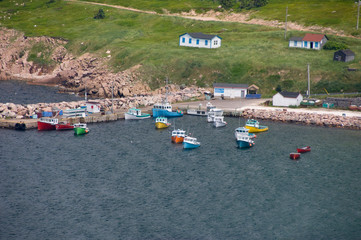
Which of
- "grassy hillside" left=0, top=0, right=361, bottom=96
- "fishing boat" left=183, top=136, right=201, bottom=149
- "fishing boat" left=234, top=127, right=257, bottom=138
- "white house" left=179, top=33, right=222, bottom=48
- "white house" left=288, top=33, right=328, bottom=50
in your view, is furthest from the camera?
"white house" left=179, top=33, right=222, bottom=48

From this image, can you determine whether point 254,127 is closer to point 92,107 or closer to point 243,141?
point 243,141

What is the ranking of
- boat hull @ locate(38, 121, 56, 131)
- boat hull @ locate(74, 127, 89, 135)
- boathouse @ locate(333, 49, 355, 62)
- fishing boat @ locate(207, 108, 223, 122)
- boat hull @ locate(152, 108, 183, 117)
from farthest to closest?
boathouse @ locate(333, 49, 355, 62) < boat hull @ locate(152, 108, 183, 117) < fishing boat @ locate(207, 108, 223, 122) < boat hull @ locate(38, 121, 56, 131) < boat hull @ locate(74, 127, 89, 135)

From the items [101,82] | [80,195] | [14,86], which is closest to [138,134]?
[80,195]

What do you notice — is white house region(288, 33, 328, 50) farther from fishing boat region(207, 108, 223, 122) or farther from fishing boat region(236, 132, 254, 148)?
fishing boat region(236, 132, 254, 148)

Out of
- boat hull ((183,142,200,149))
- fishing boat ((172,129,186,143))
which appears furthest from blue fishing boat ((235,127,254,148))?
fishing boat ((172,129,186,143))

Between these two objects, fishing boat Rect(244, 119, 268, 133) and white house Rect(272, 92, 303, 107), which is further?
white house Rect(272, 92, 303, 107)

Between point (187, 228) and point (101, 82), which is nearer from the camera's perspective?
point (187, 228)

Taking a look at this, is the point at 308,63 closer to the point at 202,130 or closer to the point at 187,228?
the point at 202,130

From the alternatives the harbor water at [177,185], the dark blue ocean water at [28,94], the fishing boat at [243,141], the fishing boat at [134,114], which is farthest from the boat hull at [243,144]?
the dark blue ocean water at [28,94]
